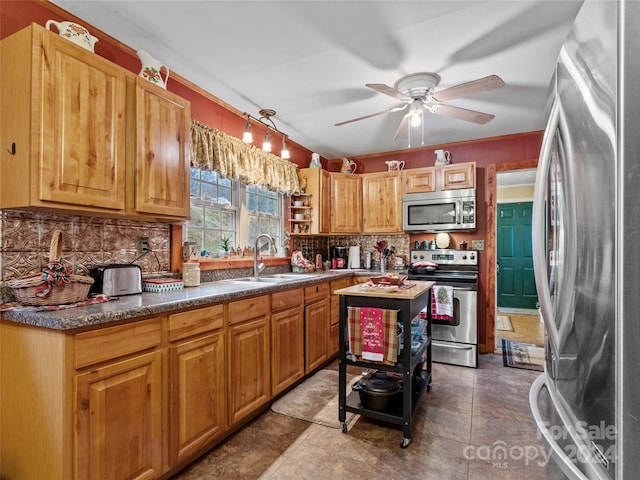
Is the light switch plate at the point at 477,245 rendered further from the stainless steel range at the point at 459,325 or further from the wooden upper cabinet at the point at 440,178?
the wooden upper cabinet at the point at 440,178

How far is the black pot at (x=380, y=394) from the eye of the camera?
7.42 ft

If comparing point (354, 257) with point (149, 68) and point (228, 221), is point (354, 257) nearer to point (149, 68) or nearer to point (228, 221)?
point (228, 221)

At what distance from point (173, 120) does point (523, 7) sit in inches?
83.5

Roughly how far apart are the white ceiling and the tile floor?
2.52m

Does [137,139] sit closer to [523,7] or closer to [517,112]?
[523,7]

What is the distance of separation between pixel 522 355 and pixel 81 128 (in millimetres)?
4612

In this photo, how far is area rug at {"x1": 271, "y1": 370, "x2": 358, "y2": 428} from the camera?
244cm

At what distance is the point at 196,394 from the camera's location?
6.19 ft

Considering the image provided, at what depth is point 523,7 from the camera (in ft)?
5.95

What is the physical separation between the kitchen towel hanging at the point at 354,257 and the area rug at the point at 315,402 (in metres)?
1.78

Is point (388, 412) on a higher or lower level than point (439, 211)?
lower

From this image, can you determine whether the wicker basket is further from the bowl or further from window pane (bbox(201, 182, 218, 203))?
the bowl

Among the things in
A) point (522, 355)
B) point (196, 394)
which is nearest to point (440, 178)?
point (522, 355)

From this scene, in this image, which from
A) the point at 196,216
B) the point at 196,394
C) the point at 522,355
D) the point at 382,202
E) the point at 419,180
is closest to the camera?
the point at 196,394
